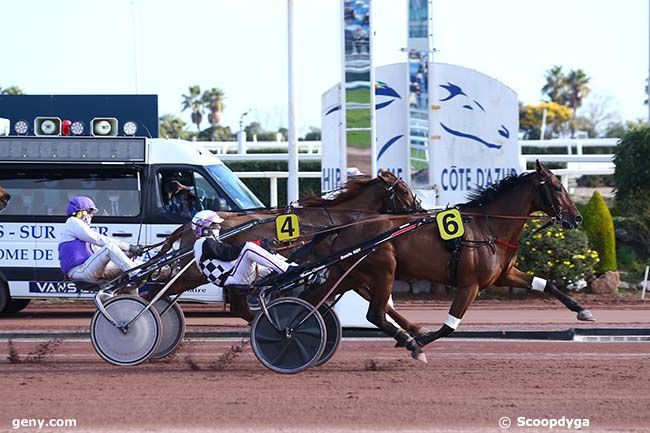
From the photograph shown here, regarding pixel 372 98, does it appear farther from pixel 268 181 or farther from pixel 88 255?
pixel 268 181

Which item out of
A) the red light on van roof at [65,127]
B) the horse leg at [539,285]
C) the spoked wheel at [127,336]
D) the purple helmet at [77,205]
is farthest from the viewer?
the red light on van roof at [65,127]

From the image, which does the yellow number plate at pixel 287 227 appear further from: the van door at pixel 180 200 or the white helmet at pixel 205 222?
the van door at pixel 180 200

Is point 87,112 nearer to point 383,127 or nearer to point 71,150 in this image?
point 71,150

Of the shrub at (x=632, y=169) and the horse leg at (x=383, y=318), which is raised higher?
the shrub at (x=632, y=169)

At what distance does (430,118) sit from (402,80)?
2.70 feet

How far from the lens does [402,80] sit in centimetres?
1884

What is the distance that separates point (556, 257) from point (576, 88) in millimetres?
63749

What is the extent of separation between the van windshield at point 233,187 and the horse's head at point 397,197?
2993 millimetres

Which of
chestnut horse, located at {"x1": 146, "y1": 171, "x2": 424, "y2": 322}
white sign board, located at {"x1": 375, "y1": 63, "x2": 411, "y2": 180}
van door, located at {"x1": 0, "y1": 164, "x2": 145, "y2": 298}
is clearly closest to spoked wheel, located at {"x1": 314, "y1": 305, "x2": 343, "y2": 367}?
chestnut horse, located at {"x1": 146, "y1": 171, "x2": 424, "y2": 322}

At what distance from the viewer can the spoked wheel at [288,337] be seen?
9.80 metres

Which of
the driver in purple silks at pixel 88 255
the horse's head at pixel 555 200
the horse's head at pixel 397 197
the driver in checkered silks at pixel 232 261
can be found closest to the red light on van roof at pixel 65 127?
the driver in purple silks at pixel 88 255

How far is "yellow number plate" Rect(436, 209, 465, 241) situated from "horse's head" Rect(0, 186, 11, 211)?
664 centimetres

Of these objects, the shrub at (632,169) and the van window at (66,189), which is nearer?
the van window at (66,189)

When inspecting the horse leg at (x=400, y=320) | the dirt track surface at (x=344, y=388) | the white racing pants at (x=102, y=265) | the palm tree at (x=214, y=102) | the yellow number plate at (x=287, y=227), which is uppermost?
the palm tree at (x=214, y=102)
